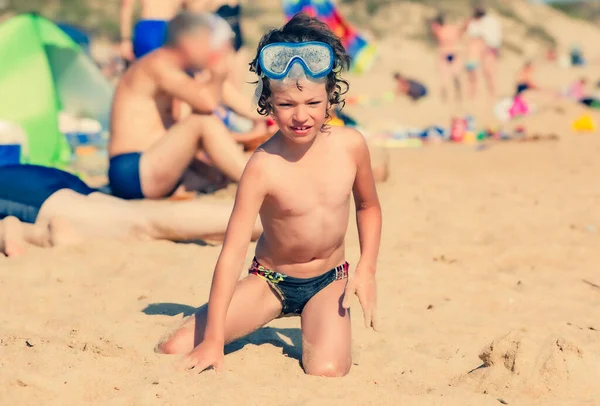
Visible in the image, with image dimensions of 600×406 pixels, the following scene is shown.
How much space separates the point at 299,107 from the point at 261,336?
37.3 inches

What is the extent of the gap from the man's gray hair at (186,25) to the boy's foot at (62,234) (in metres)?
1.68

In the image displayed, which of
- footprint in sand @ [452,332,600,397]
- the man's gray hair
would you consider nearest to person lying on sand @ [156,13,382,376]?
footprint in sand @ [452,332,600,397]

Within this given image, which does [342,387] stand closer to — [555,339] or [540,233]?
[555,339]

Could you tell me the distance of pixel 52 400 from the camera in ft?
7.42

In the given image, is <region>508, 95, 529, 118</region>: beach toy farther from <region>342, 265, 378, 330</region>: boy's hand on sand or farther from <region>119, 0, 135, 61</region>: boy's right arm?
Result: <region>342, 265, 378, 330</region>: boy's hand on sand

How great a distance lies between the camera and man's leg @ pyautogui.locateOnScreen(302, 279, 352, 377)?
8.90ft

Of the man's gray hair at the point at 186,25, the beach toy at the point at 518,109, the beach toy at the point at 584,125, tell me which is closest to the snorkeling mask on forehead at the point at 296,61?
the man's gray hair at the point at 186,25

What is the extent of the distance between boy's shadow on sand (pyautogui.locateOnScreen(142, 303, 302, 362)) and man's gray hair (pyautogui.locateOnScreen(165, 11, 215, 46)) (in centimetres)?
248

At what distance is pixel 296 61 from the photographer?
269 centimetres

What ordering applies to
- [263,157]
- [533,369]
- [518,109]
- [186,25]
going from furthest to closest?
1. [518,109]
2. [186,25]
3. [263,157]
4. [533,369]

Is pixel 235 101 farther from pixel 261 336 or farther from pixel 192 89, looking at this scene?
pixel 261 336

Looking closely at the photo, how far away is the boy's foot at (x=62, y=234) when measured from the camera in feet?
13.7

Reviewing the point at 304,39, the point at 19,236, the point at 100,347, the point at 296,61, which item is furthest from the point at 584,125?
the point at 100,347

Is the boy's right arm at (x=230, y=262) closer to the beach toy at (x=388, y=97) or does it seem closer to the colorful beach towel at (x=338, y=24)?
the colorful beach towel at (x=338, y=24)
